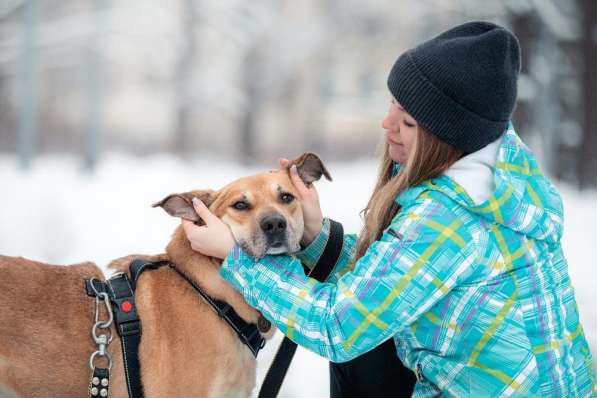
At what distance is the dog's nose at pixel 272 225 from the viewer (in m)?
2.19

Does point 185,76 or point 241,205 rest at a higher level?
point 185,76

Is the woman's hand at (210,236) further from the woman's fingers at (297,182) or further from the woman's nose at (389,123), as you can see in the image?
the woman's nose at (389,123)

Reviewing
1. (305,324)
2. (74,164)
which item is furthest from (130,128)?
(305,324)

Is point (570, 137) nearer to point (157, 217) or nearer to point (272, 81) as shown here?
point (272, 81)

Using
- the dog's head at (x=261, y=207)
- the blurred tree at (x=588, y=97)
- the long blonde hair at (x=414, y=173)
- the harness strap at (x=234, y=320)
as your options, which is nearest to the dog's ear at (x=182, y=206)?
the dog's head at (x=261, y=207)

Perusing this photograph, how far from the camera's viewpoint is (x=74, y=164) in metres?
6.94

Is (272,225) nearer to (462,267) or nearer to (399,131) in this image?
(399,131)

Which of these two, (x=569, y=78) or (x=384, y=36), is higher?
(x=384, y=36)

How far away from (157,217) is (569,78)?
6075mm

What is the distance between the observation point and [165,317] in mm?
2133

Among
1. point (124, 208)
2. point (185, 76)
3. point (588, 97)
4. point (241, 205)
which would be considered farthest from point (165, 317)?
point (588, 97)

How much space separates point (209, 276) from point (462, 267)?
1018 mm

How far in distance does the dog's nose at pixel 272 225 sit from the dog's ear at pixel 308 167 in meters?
0.36

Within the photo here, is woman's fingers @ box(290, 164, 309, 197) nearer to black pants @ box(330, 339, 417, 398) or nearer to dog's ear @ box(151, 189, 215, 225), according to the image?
dog's ear @ box(151, 189, 215, 225)
